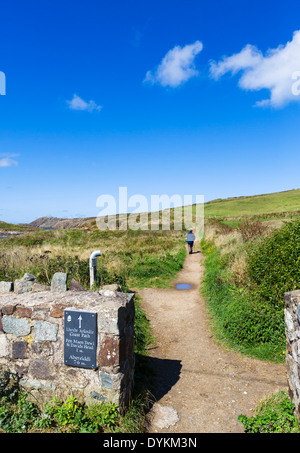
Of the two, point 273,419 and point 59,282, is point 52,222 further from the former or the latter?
point 273,419

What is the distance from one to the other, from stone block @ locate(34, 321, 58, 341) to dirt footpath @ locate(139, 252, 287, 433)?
2047 millimetres

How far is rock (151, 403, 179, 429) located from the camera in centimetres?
435

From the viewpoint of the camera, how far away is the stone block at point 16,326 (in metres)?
4.36

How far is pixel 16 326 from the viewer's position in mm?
4395

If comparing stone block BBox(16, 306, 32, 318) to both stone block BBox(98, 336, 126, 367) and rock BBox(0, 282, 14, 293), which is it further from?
stone block BBox(98, 336, 126, 367)

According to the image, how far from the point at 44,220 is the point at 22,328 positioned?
2620 inches

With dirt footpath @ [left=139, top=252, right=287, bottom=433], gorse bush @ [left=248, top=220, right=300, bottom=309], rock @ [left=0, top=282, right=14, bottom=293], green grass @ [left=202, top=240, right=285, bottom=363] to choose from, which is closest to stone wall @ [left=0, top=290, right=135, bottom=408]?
rock @ [left=0, top=282, right=14, bottom=293]

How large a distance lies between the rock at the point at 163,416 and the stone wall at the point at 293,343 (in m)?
1.85

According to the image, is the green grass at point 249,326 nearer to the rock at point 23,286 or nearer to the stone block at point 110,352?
the stone block at point 110,352

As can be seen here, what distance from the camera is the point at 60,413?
3.99 m

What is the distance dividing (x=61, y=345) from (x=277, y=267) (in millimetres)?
6063

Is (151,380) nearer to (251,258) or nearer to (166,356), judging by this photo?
(166,356)

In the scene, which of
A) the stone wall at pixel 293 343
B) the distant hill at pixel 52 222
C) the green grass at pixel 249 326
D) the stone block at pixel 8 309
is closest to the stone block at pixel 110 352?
the stone block at pixel 8 309
